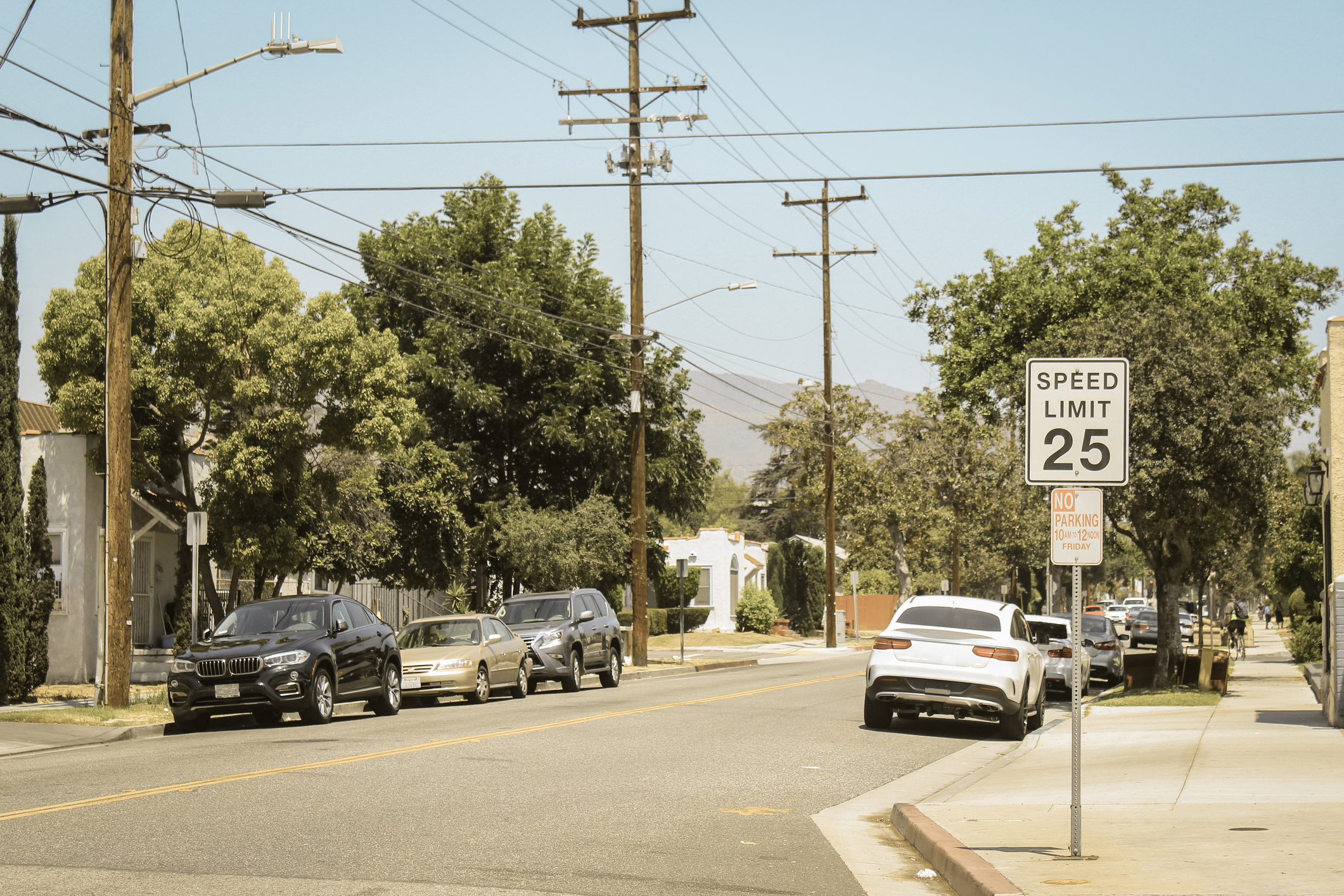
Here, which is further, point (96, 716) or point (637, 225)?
point (637, 225)

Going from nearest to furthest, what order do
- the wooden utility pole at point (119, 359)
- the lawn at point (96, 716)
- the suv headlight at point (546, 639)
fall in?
the lawn at point (96, 716)
the wooden utility pole at point (119, 359)
the suv headlight at point (546, 639)

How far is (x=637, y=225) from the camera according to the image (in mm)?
33688

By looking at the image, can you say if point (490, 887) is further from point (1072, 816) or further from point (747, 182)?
point (747, 182)

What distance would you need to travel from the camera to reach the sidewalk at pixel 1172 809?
26.3ft

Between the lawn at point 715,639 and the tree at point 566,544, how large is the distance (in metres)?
8.62

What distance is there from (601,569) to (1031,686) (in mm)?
21346

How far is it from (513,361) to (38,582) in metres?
20.6

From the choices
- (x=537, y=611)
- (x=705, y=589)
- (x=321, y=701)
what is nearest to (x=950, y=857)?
(x=321, y=701)

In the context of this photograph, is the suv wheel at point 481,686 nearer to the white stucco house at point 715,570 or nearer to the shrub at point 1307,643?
the shrub at point 1307,643

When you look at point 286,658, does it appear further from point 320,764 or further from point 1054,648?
point 1054,648

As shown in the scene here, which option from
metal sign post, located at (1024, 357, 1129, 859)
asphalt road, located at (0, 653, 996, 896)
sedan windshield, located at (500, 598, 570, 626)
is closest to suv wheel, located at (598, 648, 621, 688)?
sedan windshield, located at (500, 598, 570, 626)

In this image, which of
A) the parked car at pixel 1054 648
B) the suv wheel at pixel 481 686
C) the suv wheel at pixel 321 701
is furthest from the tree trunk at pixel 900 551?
the suv wheel at pixel 321 701

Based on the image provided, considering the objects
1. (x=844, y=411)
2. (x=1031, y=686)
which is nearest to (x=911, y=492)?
(x=844, y=411)

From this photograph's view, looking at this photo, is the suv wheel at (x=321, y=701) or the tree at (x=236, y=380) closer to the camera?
the suv wheel at (x=321, y=701)
